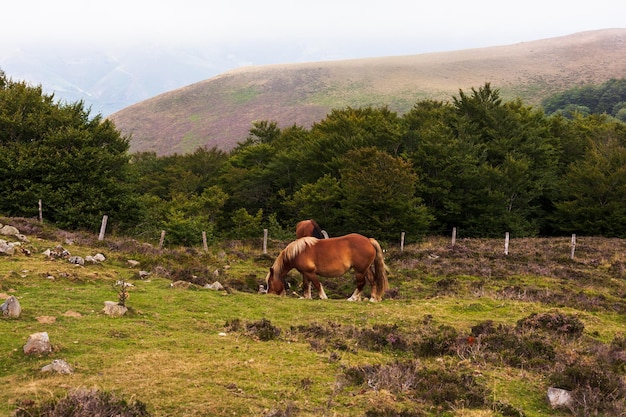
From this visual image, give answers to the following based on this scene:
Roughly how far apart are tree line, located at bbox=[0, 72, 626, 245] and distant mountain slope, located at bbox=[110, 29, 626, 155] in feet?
175

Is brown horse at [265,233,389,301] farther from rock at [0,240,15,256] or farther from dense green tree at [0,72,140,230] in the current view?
dense green tree at [0,72,140,230]

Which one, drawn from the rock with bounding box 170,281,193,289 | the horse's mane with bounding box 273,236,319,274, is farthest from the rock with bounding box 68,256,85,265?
the horse's mane with bounding box 273,236,319,274

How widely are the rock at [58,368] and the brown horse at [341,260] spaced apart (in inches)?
334

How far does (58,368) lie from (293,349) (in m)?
3.54

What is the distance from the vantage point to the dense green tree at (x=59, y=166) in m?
24.9

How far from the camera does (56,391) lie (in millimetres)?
4816

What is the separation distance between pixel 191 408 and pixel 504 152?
1640 inches

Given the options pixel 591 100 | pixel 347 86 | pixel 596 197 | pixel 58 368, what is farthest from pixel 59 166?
pixel 347 86

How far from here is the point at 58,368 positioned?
538cm

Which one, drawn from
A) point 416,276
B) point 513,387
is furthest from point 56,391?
point 416,276

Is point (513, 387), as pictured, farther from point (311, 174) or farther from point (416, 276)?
point (311, 174)

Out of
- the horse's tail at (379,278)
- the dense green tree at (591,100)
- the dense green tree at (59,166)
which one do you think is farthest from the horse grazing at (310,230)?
the dense green tree at (591,100)

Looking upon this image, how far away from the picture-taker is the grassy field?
16.9ft

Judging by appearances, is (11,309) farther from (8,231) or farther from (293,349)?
(8,231)
